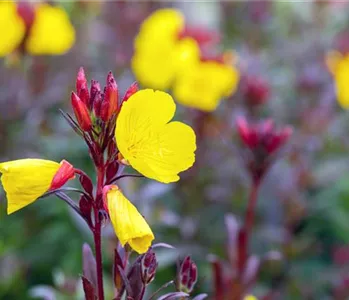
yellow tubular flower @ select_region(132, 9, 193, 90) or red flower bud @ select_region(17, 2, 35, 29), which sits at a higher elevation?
red flower bud @ select_region(17, 2, 35, 29)

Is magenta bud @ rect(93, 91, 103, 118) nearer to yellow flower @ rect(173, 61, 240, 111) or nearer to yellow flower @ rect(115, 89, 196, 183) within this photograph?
yellow flower @ rect(115, 89, 196, 183)

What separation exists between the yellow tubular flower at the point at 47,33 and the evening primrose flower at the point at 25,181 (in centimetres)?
115

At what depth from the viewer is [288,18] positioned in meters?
3.44

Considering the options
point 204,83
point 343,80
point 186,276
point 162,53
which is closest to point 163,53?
point 162,53

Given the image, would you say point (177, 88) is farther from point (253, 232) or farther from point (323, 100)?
point (323, 100)

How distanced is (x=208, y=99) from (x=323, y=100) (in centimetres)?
61

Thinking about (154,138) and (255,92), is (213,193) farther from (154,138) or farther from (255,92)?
(154,138)

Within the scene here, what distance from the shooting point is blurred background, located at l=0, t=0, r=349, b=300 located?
68.5 inches

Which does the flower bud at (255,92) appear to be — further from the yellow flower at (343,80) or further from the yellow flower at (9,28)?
the yellow flower at (9,28)

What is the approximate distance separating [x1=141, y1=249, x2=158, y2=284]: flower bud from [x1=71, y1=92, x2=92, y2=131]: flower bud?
16 cm

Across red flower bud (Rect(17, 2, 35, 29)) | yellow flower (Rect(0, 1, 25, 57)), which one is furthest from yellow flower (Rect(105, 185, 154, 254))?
red flower bud (Rect(17, 2, 35, 29))

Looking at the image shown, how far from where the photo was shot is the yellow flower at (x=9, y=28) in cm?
166

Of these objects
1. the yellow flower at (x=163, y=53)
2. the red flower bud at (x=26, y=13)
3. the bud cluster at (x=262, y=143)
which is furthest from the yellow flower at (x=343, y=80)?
the red flower bud at (x=26, y=13)

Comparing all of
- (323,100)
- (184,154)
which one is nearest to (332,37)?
(323,100)
